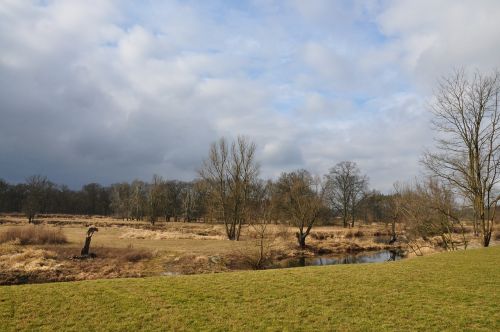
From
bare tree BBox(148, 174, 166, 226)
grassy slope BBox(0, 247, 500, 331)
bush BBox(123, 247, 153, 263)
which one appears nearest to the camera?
grassy slope BBox(0, 247, 500, 331)

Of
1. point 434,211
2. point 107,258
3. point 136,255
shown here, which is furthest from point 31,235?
point 434,211

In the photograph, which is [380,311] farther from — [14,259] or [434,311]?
[14,259]

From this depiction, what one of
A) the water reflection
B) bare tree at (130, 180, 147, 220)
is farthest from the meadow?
bare tree at (130, 180, 147, 220)

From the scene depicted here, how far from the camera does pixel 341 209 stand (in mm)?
79750

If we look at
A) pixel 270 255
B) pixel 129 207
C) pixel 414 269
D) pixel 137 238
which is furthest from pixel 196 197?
pixel 414 269

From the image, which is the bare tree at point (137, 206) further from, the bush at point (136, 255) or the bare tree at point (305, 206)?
the bush at point (136, 255)

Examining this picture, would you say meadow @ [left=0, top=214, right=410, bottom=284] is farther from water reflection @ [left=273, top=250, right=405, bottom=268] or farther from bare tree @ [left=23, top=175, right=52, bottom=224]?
bare tree @ [left=23, top=175, right=52, bottom=224]

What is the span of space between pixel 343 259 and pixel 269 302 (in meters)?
26.1

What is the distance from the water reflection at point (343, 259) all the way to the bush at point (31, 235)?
62.6ft

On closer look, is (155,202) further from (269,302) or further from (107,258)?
(269,302)

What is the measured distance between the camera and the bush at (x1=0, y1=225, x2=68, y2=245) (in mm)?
29375

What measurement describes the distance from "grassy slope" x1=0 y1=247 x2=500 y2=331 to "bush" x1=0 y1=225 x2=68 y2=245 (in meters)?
21.9

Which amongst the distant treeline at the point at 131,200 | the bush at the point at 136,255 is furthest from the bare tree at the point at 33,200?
the bush at the point at 136,255

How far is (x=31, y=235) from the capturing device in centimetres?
3052
